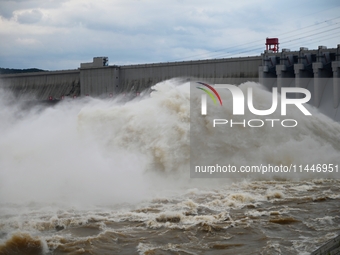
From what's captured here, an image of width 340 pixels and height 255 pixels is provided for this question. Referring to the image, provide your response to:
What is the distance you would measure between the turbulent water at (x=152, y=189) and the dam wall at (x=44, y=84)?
789 inches

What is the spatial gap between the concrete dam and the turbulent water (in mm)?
7518

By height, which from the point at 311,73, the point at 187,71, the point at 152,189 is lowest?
the point at 152,189

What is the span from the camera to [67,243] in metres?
13.7

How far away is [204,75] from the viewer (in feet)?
128

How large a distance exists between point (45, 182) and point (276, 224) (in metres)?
9.03

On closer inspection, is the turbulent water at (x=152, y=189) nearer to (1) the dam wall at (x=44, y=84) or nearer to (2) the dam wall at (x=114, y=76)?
(2) the dam wall at (x=114, y=76)

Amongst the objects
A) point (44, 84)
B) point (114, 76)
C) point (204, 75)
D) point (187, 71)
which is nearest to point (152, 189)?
point (204, 75)

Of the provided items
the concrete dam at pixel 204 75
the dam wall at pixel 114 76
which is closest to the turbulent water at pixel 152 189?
the concrete dam at pixel 204 75

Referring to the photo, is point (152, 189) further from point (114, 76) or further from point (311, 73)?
point (114, 76)

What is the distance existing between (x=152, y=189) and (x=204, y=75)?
2034cm

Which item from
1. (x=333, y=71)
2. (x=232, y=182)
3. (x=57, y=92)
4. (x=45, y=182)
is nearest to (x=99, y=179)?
(x=45, y=182)

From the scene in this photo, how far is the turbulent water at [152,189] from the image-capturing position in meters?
14.1

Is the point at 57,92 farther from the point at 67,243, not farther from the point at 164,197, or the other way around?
the point at 67,243

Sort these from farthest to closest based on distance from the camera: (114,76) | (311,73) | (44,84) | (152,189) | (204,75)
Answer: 1. (44,84)
2. (114,76)
3. (204,75)
4. (311,73)
5. (152,189)
